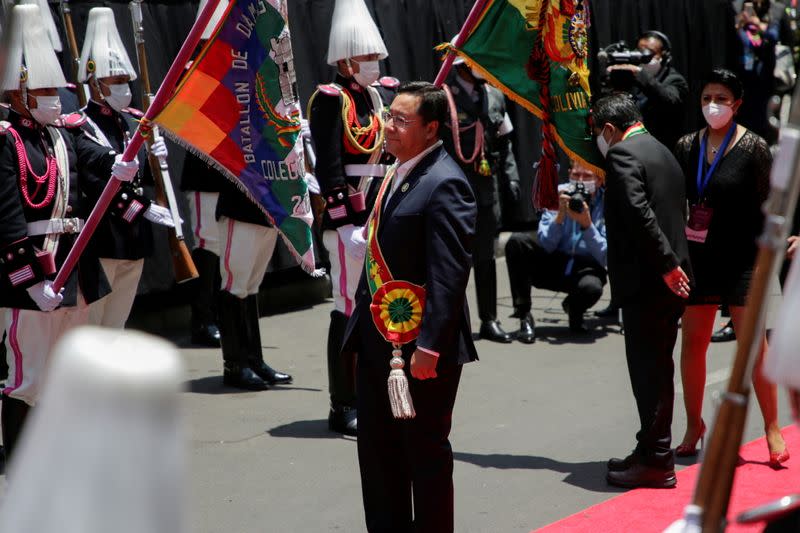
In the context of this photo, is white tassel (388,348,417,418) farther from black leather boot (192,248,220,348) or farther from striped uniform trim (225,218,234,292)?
black leather boot (192,248,220,348)

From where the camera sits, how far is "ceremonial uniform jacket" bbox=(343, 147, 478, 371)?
397cm

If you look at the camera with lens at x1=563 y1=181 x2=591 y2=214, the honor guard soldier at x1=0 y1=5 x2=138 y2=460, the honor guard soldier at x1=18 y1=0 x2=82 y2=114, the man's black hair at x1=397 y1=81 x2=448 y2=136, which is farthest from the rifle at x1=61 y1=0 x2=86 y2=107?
the camera with lens at x1=563 y1=181 x2=591 y2=214

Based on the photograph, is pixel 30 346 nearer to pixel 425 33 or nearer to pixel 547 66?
pixel 547 66

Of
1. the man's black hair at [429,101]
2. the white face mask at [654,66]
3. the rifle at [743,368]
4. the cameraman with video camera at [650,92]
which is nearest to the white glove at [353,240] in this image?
the man's black hair at [429,101]

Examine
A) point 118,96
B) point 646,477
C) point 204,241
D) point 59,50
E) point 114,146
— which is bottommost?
point 646,477

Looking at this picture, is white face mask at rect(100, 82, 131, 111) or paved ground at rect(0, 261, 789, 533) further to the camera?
white face mask at rect(100, 82, 131, 111)

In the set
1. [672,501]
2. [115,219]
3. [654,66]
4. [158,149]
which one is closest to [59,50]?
[158,149]

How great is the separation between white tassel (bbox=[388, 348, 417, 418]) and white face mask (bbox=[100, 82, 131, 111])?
9.38ft

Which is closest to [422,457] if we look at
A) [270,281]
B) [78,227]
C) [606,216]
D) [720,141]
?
[606,216]

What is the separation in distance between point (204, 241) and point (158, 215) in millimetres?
1714

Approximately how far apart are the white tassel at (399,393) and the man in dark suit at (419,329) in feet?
0.18

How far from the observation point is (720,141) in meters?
5.63

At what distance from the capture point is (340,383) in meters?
6.00

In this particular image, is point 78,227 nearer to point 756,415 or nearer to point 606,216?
point 606,216
